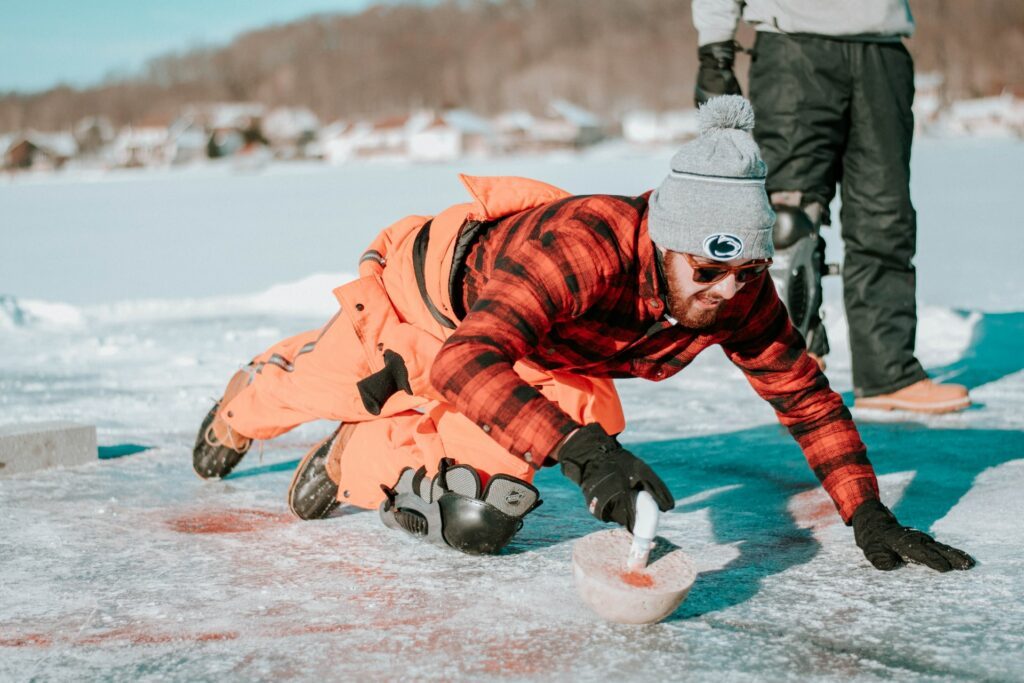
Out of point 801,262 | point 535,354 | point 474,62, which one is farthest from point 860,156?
point 474,62

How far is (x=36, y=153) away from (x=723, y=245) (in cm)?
6786

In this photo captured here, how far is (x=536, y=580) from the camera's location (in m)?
1.81

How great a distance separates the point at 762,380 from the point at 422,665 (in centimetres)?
88

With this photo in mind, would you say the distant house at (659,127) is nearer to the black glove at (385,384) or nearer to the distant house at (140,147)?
the distant house at (140,147)

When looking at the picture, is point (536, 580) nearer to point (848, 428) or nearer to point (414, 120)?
point (848, 428)

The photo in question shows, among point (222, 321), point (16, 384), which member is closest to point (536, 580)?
point (16, 384)

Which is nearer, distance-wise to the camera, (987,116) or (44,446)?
(44,446)

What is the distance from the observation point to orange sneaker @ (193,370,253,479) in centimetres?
250

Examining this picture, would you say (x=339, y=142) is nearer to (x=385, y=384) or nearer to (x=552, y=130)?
(x=552, y=130)

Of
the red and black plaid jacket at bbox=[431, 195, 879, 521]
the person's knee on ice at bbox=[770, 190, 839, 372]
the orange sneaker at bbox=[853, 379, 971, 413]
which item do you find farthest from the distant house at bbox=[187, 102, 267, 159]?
the red and black plaid jacket at bbox=[431, 195, 879, 521]

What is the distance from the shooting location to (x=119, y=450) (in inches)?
114

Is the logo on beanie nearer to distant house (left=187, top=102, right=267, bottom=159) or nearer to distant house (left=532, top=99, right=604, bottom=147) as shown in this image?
distant house (left=532, top=99, right=604, bottom=147)

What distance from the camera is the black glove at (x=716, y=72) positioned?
319 centimetres

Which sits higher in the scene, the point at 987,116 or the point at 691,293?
the point at 691,293
